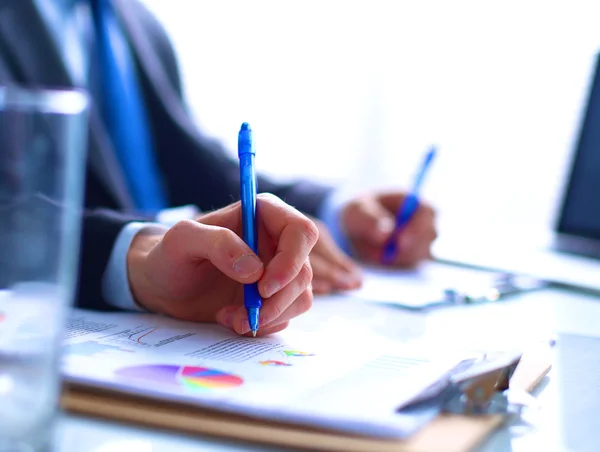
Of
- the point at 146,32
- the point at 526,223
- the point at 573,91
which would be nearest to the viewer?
the point at 146,32

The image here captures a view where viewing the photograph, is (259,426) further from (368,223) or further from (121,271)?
(368,223)

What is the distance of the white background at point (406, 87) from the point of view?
2055mm

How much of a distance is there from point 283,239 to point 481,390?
220 mm

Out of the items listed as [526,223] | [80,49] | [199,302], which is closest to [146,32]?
[80,49]

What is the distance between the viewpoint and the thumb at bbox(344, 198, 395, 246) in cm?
113

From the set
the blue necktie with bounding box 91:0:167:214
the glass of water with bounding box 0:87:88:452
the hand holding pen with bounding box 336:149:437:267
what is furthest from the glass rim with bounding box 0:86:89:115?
the blue necktie with bounding box 91:0:167:214

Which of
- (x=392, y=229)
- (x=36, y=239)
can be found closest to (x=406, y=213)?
(x=392, y=229)

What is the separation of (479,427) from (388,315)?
0.33m

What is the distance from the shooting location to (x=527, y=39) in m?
2.06

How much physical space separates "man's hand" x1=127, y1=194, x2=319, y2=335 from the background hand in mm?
212

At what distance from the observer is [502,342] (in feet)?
2.18

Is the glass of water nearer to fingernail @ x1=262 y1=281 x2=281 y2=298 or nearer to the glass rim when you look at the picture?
the glass rim

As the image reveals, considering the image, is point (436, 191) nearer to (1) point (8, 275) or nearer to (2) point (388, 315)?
(2) point (388, 315)

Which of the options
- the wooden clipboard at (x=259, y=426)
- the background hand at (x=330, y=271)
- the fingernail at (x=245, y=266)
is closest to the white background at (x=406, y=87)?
the background hand at (x=330, y=271)
